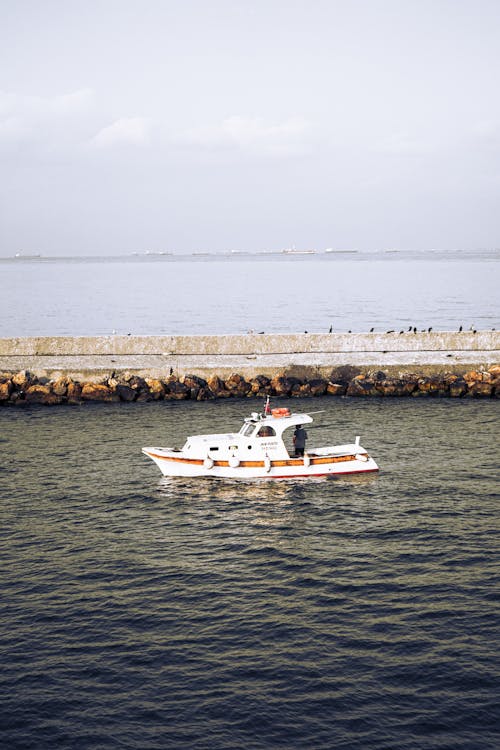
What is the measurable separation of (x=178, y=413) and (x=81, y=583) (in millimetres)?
21310

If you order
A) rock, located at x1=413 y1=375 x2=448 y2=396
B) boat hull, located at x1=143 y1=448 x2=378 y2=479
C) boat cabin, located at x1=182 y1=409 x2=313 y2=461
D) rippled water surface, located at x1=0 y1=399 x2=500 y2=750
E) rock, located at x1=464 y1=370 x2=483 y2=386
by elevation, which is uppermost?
rock, located at x1=464 y1=370 x2=483 y2=386

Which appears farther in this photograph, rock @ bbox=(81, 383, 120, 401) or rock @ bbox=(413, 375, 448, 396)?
rock @ bbox=(413, 375, 448, 396)

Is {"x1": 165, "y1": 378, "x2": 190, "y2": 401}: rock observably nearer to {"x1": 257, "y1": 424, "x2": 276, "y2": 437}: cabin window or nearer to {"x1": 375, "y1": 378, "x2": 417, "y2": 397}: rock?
{"x1": 375, "y1": 378, "x2": 417, "y2": 397}: rock

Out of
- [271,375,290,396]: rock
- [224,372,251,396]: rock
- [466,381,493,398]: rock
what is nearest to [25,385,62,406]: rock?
[224,372,251,396]: rock

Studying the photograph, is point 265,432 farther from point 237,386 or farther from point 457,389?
point 457,389

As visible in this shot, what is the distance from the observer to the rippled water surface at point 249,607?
13969 mm

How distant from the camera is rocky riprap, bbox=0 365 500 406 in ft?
144

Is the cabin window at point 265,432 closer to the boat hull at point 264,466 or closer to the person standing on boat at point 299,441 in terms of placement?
the person standing on boat at point 299,441

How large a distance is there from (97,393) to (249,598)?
27043mm

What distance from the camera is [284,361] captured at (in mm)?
48750

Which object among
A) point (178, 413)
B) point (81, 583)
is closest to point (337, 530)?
point (81, 583)

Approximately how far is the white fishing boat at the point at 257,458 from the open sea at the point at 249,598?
482mm

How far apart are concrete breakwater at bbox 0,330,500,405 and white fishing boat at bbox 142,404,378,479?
15.6 m

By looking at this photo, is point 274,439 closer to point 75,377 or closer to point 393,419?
point 393,419
